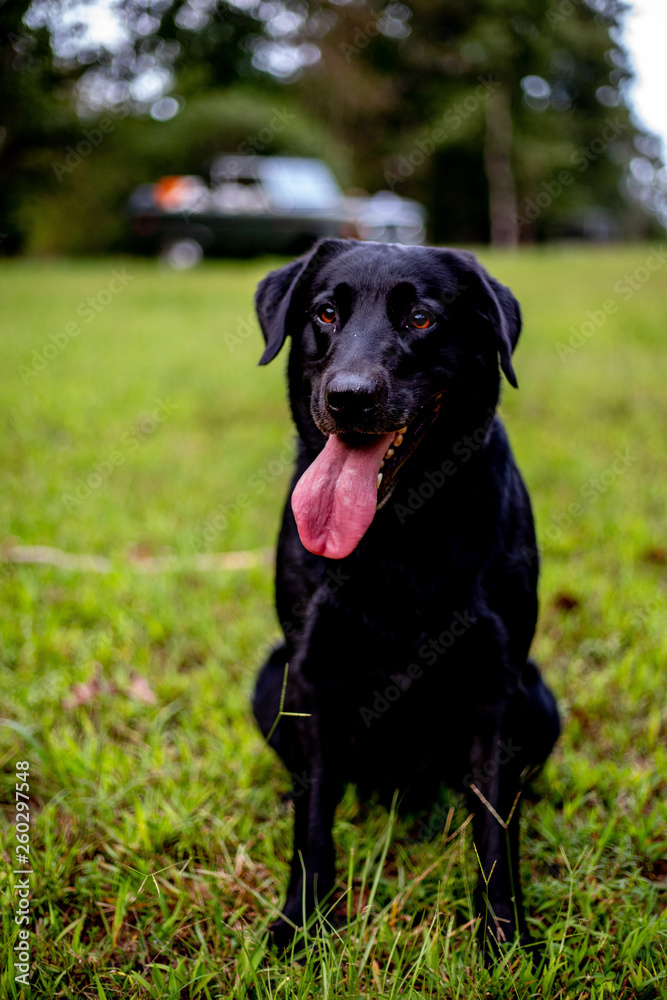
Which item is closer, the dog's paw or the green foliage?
the dog's paw

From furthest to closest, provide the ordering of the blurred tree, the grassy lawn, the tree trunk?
the tree trunk, the blurred tree, the grassy lawn

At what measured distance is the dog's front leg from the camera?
1.59m

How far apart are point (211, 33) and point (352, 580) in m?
13.6

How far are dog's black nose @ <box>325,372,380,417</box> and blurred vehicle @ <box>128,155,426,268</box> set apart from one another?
13.6 m

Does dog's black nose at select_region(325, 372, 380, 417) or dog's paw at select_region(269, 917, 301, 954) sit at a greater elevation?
dog's black nose at select_region(325, 372, 380, 417)

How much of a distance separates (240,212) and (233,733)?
13843 mm

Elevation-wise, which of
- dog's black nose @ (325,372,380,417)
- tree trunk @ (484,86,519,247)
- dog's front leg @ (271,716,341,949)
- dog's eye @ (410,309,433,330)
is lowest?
tree trunk @ (484,86,519,247)

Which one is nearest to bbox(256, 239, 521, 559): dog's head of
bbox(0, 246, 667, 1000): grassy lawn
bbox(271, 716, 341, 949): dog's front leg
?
bbox(271, 716, 341, 949): dog's front leg

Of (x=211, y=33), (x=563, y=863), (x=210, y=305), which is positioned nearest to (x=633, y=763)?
(x=563, y=863)

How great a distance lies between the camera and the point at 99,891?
162 centimetres

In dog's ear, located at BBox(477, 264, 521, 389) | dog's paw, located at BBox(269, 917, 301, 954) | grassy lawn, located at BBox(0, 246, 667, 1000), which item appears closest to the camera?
grassy lawn, located at BBox(0, 246, 667, 1000)

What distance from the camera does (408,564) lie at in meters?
1.71

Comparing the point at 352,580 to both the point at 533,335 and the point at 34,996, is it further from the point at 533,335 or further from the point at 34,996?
the point at 533,335

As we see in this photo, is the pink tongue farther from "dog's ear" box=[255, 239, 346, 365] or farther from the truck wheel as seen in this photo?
the truck wheel
